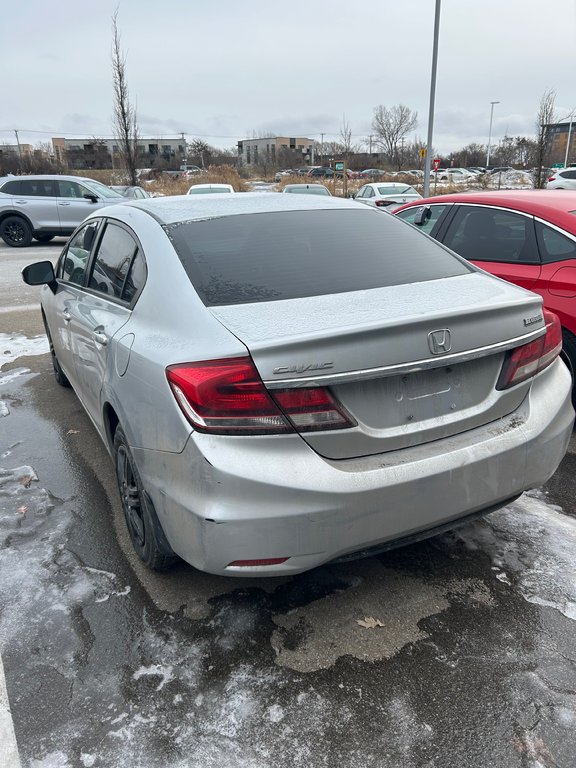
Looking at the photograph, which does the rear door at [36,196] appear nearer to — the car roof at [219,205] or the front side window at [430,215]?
the front side window at [430,215]

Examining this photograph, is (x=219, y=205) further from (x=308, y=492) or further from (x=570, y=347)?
(x=570, y=347)

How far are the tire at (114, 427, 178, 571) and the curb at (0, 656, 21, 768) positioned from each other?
737 millimetres

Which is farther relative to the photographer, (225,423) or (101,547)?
(101,547)

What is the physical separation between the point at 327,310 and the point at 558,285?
2402mm

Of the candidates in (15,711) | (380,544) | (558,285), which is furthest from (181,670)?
(558,285)

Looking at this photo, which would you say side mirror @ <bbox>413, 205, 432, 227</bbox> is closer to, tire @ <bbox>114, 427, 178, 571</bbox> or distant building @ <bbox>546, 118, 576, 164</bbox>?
tire @ <bbox>114, 427, 178, 571</bbox>

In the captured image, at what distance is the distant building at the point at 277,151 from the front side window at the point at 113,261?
80179 millimetres

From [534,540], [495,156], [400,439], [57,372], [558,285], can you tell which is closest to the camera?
[400,439]

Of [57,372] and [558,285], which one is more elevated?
[558,285]

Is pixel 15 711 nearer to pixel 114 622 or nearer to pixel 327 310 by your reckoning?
pixel 114 622

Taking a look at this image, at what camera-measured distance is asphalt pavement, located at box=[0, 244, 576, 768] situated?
1.92 m

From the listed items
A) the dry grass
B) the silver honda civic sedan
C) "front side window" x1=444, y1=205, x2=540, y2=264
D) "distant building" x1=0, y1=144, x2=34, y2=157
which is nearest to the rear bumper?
the silver honda civic sedan

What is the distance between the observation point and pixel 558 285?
397 cm

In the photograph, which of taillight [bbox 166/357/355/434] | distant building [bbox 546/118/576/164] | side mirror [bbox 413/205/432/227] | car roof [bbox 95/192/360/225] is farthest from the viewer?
distant building [bbox 546/118/576/164]
